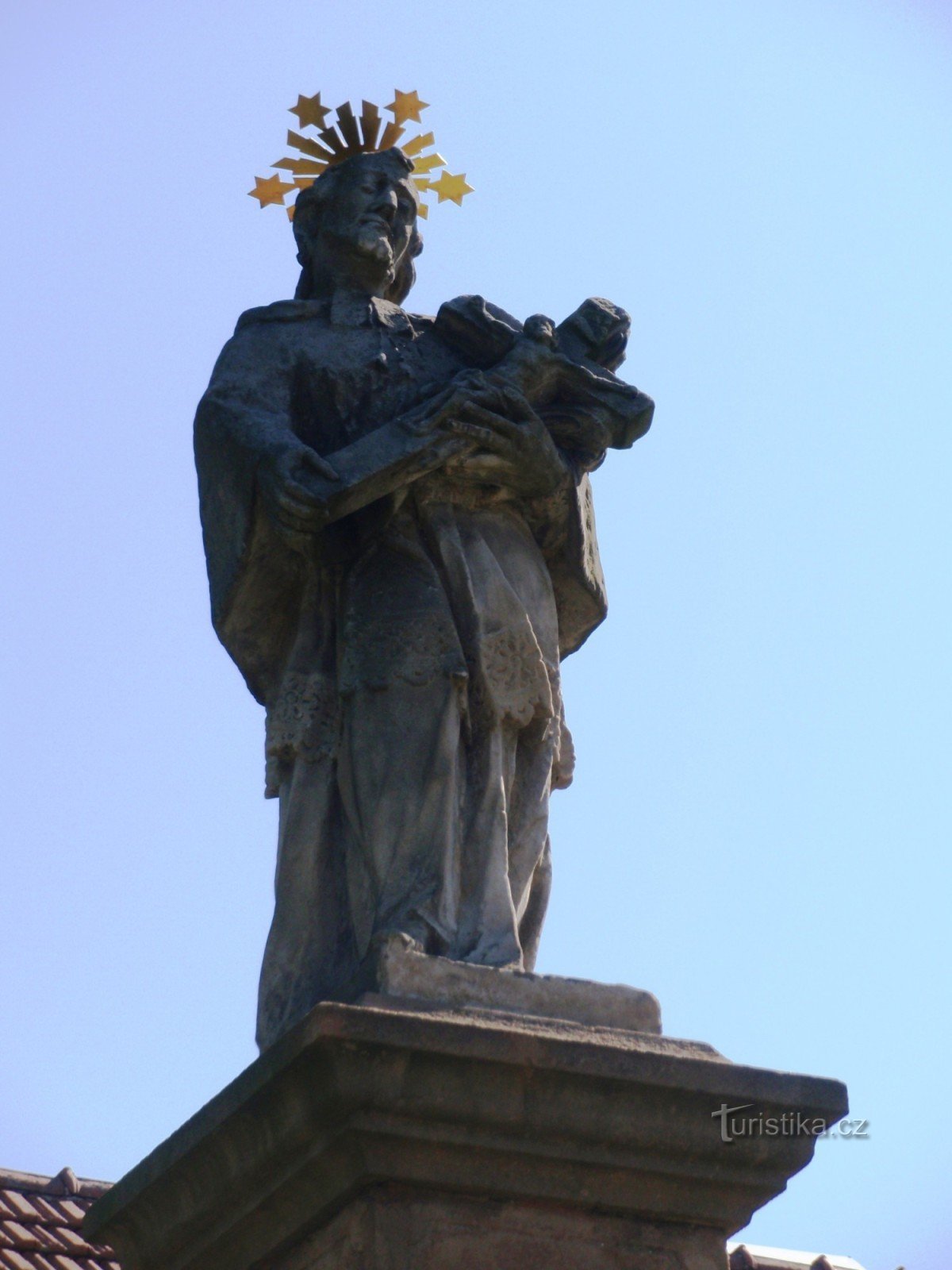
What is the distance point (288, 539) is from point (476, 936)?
1.23 m

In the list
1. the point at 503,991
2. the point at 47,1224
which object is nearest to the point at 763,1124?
the point at 503,991

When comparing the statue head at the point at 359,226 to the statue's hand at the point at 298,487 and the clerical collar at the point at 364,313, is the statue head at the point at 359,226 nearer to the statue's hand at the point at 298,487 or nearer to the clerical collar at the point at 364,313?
the clerical collar at the point at 364,313

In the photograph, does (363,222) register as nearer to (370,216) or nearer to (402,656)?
(370,216)

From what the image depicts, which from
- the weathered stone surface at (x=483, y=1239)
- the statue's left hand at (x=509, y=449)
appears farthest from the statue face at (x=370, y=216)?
the weathered stone surface at (x=483, y=1239)

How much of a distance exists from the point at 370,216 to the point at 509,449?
3.35 ft

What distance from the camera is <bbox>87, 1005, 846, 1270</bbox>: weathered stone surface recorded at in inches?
232

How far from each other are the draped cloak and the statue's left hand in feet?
0.19

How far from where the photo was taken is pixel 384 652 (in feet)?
22.5

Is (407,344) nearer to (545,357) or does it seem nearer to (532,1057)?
(545,357)

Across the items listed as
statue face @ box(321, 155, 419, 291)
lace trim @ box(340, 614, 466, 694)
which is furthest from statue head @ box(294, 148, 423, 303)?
lace trim @ box(340, 614, 466, 694)

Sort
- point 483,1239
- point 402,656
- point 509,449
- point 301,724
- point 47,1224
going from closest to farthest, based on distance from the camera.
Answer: point 483,1239
point 402,656
point 301,724
point 509,449
point 47,1224

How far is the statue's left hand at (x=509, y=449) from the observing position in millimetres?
7117

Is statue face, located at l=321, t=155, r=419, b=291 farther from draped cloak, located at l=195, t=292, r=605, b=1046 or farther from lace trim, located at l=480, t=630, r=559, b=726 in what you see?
lace trim, located at l=480, t=630, r=559, b=726

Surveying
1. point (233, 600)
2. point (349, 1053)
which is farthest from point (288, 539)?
point (349, 1053)
